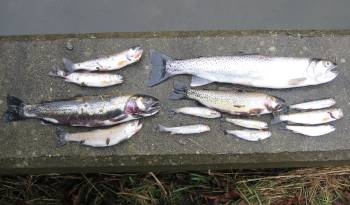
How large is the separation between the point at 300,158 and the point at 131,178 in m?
1.05

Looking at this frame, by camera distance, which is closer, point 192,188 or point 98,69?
point 98,69

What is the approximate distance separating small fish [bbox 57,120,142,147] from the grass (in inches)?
21.8

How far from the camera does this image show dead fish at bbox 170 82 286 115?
288 cm

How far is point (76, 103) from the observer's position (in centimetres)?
289

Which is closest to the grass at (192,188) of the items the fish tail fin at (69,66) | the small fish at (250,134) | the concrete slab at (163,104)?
the concrete slab at (163,104)

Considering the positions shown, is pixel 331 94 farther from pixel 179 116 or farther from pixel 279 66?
pixel 179 116

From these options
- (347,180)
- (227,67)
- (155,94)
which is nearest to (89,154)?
(155,94)

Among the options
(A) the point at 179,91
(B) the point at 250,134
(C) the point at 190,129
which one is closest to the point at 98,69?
(A) the point at 179,91

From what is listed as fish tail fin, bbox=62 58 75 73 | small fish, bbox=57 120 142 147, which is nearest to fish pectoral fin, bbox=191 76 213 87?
small fish, bbox=57 120 142 147

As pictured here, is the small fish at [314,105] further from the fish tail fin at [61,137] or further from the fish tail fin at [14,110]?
the fish tail fin at [14,110]

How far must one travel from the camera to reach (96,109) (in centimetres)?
288

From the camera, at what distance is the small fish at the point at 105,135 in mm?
2898

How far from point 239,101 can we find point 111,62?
71 centimetres

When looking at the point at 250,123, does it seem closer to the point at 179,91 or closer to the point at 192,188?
the point at 179,91
